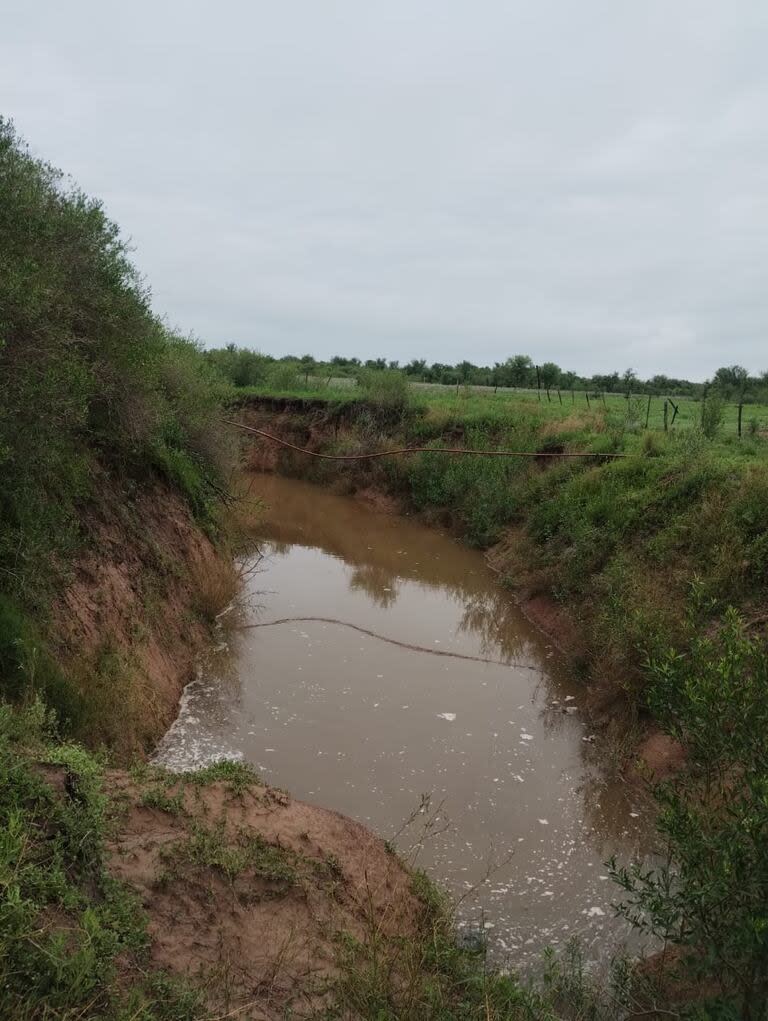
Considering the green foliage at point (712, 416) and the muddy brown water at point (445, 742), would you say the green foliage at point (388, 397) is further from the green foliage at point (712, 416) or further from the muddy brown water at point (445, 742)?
the muddy brown water at point (445, 742)

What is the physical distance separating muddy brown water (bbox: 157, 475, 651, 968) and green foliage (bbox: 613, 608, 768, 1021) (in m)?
1.74

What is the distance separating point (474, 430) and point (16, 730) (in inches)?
790

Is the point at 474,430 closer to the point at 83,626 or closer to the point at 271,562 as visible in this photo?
the point at 271,562

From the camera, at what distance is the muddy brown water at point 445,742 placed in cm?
614

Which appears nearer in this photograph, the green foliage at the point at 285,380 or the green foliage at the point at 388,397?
the green foliage at the point at 388,397

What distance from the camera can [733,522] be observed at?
1084 centimetres

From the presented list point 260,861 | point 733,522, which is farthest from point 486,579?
point 260,861

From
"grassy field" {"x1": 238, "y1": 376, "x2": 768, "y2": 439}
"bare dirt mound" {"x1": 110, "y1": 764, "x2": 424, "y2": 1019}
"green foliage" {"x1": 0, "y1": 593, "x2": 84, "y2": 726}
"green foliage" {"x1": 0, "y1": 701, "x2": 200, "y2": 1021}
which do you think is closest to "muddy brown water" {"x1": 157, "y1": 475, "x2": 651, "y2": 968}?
"bare dirt mound" {"x1": 110, "y1": 764, "x2": 424, "y2": 1019}

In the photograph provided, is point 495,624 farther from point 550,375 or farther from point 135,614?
point 550,375

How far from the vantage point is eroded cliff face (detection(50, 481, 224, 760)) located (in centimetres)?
694

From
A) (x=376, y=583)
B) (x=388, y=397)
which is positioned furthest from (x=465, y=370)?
(x=376, y=583)

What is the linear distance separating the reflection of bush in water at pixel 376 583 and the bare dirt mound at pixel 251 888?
877 cm

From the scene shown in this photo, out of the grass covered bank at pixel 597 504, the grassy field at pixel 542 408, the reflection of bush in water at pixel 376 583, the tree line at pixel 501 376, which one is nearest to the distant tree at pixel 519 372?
the tree line at pixel 501 376

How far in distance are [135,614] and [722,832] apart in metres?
7.04
